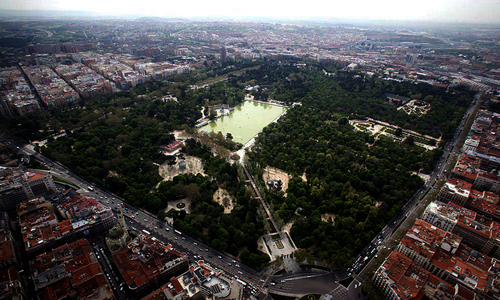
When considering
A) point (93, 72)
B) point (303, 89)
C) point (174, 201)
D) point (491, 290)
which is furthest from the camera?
point (93, 72)

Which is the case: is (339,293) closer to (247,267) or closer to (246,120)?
(247,267)

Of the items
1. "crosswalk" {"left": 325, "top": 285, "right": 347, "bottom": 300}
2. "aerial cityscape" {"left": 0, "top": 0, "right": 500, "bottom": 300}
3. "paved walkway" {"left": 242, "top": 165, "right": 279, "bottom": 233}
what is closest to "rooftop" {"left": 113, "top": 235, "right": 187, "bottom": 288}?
"aerial cityscape" {"left": 0, "top": 0, "right": 500, "bottom": 300}

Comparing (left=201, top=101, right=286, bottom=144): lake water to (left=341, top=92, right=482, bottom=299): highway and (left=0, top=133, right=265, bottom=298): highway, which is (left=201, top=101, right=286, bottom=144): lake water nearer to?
(left=0, top=133, right=265, bottom=298): highway

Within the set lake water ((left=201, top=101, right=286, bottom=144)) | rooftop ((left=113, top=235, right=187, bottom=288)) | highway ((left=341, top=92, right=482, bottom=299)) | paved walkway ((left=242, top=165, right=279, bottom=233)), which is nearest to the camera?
rooftop ((left=113, top=235, right=187, bottom=288))

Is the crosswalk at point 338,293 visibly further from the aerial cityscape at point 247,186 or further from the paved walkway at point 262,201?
the paved walkway at point 262,201

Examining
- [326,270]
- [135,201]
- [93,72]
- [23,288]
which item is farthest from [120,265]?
[93,72]

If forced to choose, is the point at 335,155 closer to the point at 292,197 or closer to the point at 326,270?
the point at 292,197
